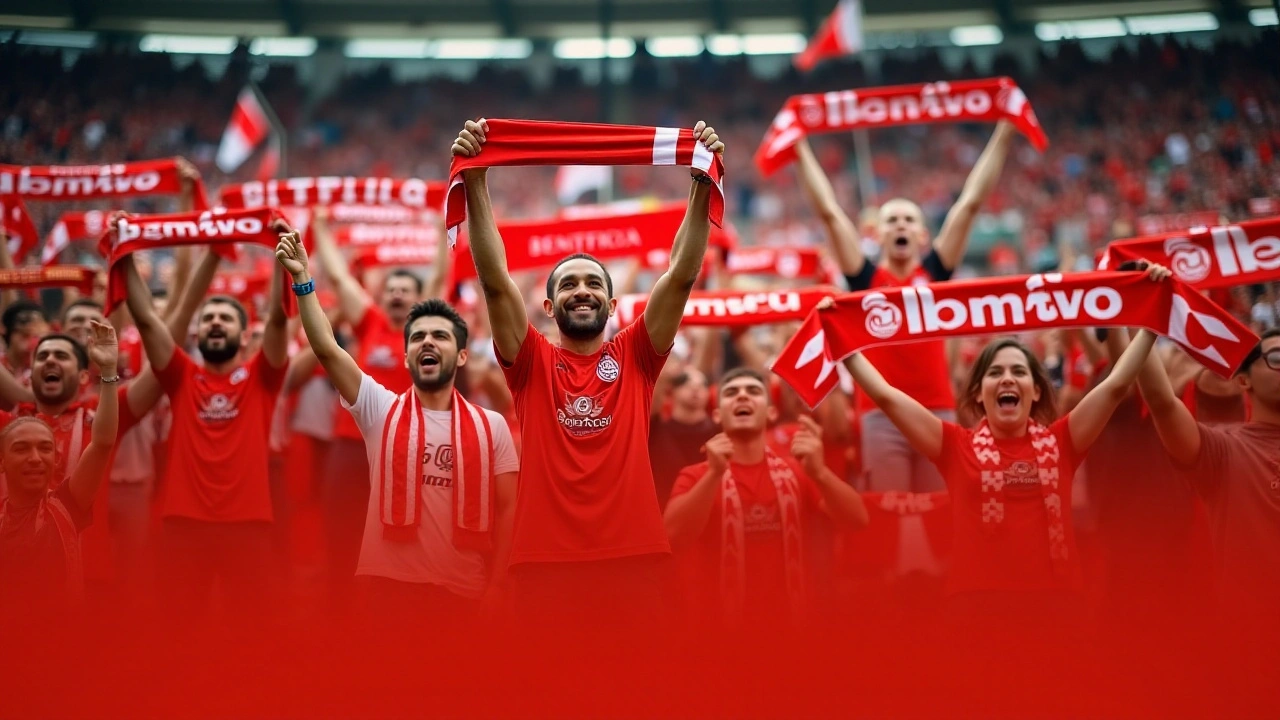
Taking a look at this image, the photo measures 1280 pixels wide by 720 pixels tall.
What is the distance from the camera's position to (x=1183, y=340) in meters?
4.19

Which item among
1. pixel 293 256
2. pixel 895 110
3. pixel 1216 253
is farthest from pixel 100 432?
pixel 1216 253

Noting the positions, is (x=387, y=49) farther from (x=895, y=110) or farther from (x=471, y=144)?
(x=471, y=144)

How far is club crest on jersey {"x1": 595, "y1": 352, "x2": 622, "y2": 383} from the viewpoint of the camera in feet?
12.1

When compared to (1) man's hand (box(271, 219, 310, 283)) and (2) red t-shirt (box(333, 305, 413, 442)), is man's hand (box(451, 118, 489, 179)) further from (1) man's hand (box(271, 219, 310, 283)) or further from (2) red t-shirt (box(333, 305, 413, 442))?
(2) red t-shirt (box(333, 305, 413, 442))

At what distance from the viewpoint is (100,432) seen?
429 cm

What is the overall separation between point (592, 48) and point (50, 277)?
22921 millimetres

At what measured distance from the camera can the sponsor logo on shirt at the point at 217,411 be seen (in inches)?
190

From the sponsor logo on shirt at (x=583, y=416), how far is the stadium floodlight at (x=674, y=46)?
24.5 meters

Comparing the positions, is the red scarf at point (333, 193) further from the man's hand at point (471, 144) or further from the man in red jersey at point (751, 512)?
the man in red jersey at point (751, 512)

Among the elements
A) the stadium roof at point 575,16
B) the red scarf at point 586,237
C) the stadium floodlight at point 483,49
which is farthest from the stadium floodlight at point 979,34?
the red scarf at point 586,237

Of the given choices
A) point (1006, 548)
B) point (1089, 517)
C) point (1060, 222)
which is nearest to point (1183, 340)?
point (1006, 548)

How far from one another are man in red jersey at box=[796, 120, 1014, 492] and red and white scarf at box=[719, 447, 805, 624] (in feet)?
2.55

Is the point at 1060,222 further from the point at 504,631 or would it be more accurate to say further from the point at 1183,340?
the point at 504,631

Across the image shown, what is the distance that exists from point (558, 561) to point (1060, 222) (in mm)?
19386
